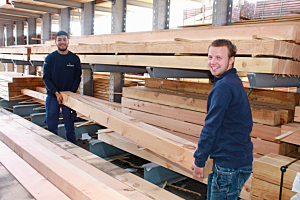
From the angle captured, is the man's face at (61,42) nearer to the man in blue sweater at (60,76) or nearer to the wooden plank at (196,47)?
the man in blue sweater at (60,76)

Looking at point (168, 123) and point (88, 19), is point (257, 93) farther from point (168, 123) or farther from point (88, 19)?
point (88, 19)

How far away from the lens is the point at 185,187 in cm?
436

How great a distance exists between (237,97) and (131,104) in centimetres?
319

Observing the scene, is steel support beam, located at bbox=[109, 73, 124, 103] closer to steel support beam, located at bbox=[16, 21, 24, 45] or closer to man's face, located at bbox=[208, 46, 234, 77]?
man's face, located at bbox=[208, 46, 234, 77]

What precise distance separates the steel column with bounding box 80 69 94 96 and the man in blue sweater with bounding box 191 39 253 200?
5684 millimetres

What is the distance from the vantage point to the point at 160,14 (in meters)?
5.34

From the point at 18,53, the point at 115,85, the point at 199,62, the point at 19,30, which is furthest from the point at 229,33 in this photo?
the point at 19,30

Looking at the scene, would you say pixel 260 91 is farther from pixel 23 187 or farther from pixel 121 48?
pixel 23 187

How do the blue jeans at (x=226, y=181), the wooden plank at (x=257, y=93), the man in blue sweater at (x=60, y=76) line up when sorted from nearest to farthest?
the blue jeans at (x=226, y=181) < the wooden plank at (x=257, y=93) < the man in blue sweater at (x=60, y=76)

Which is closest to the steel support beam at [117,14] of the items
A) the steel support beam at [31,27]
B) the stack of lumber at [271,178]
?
the stack of lumber at [271,178]

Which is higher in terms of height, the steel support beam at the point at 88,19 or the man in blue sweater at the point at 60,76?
the steel support beam at the point at 88,19

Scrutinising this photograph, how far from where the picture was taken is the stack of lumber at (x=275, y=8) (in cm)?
798

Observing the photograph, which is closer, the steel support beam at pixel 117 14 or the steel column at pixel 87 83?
the steel support beam at pixel 117 14

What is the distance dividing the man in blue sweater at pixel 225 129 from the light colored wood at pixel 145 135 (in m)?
0.19
